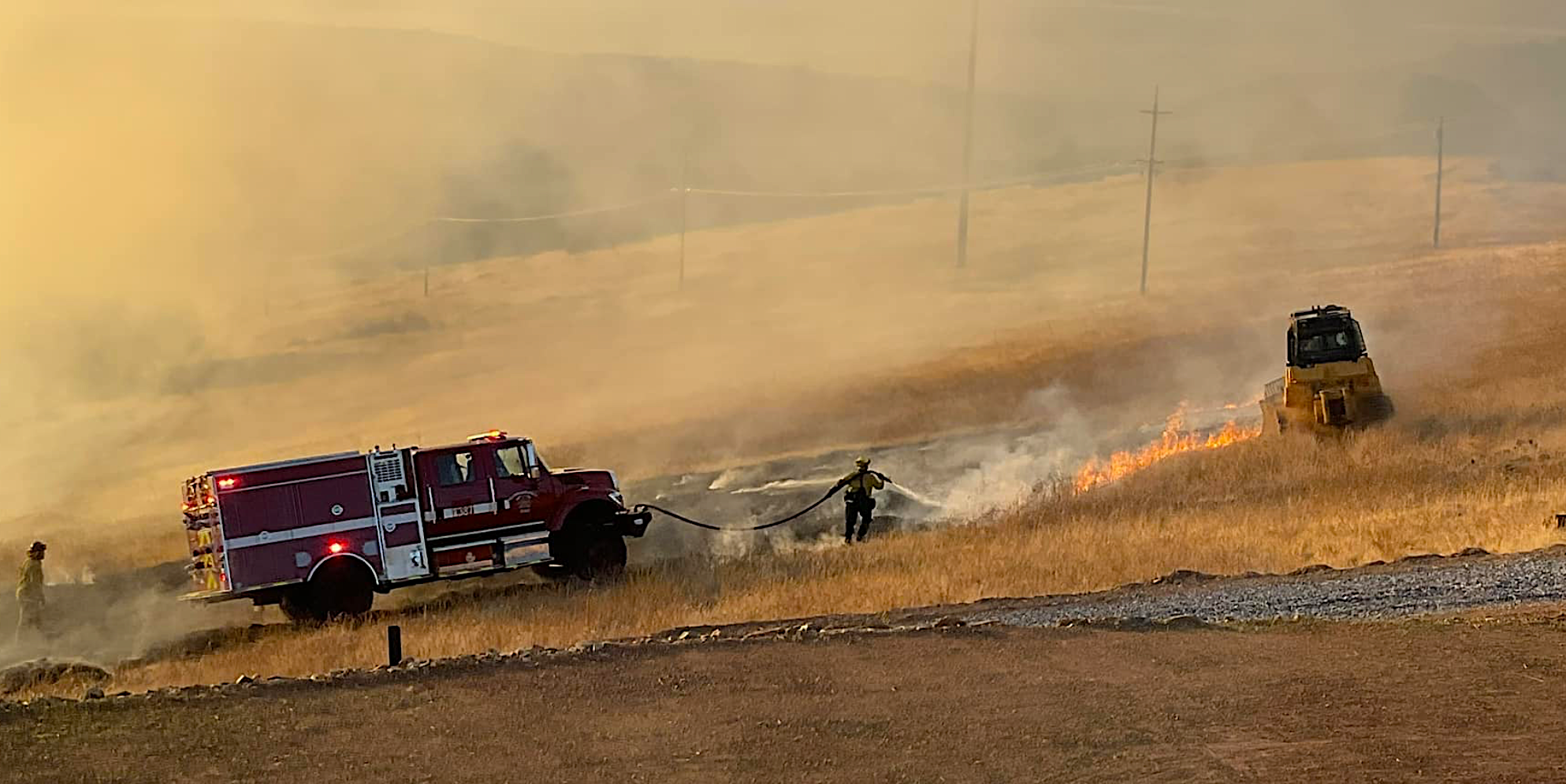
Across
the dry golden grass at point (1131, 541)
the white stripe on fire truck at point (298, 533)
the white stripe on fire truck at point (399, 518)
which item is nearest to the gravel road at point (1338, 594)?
the dry golden grass at point (1131, 541)

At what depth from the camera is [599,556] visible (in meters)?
23.0

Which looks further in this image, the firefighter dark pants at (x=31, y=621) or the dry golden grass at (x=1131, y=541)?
the firefighter dark pants at (x=31, y=621)

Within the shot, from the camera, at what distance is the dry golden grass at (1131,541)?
1825 centimetres

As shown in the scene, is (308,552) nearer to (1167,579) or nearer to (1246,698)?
(1167,579)

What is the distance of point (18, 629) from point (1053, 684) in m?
14.8

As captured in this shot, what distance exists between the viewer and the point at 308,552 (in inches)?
845

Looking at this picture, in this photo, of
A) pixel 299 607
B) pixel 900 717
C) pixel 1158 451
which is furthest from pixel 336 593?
pixel 1158 451

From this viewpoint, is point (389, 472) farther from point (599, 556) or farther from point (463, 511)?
point (599, 556)

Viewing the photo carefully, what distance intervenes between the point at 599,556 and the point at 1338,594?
32.0 ft

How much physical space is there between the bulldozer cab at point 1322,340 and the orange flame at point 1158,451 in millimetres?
1702

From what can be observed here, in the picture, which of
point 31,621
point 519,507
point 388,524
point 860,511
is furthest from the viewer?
point 860,511

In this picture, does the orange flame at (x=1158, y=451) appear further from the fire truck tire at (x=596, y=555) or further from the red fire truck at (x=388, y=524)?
the red fire truck at (x=388, y=524)

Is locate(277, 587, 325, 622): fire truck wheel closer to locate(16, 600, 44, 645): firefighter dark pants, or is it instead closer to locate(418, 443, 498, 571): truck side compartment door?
locate(418, 443, 498, 571): truck side compartment door

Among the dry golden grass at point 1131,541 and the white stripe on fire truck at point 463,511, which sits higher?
the white stripe on fire truck at point 463,511
